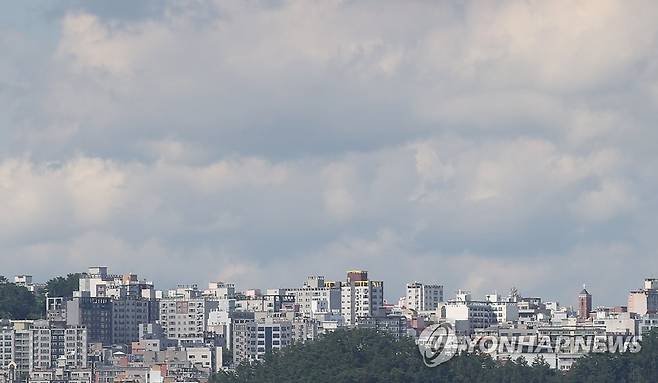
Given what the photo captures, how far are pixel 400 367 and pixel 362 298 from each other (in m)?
77.3

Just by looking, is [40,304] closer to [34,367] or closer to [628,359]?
[34,367]

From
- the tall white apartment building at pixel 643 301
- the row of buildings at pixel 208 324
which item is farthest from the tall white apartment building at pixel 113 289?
the tall white apartment building at pixel 643 301

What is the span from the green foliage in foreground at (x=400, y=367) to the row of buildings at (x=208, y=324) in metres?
13.2

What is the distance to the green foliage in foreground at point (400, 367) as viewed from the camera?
372 feet

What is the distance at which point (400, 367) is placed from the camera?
11369 cm

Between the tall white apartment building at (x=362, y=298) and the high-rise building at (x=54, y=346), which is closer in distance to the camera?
the high-rise building at (x=54, y=346)

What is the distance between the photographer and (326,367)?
380 ft

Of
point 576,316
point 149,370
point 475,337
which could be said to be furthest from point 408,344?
point 576,316

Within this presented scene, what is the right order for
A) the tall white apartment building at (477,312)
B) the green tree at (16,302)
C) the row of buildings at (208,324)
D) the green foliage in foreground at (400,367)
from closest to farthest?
the green foliage in foreground at (400,367)
the row of buildings at (208,324)
the tall white apartment building at (477,312)
the green tree at (16,302)

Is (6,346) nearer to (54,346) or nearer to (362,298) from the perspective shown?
(54,346)

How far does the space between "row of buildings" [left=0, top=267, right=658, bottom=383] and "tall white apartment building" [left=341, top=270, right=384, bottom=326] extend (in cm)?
12

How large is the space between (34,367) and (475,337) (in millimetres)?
38918

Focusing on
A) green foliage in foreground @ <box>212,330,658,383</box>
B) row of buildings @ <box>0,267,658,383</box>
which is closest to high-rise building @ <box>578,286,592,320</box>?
row of buildings @ <box>0,267,658,383</box>

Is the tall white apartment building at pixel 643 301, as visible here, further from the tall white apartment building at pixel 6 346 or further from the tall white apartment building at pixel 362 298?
the tall white apartment building at pixel 6 346
